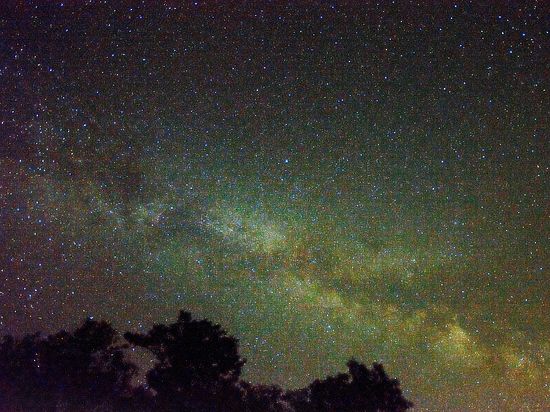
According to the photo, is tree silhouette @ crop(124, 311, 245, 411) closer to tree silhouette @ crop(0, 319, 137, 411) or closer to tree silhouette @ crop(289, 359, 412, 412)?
tree silhouette @ crop(0, 319, 137, 411)

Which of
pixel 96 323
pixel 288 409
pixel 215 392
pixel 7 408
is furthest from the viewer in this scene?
pixel 288 409

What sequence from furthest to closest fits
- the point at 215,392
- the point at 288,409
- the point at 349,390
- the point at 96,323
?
1. the point at 288,409
2. the point at 349,390
3. the point at 96,323
4. the point at 215,392

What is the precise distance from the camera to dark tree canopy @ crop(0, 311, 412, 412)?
30.6m

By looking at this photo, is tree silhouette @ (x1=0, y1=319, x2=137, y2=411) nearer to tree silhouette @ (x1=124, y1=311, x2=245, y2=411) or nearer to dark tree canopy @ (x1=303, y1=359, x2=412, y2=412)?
tree silhouette @ (x1=124, y1=311, x2=245, y2=411)

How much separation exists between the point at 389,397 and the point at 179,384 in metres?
16.1

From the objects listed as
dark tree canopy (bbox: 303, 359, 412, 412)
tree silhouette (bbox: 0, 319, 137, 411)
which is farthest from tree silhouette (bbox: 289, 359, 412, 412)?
tree silhouette (bbox: 0, 319, 137, 411)

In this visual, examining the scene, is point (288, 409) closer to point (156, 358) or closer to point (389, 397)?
point (389, 397)

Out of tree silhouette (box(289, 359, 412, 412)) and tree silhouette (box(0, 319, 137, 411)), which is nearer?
tree silhouette (box(0, 319, 137, 411))

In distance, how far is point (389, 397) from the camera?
3675 centimetres

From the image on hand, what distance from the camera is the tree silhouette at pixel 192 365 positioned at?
3028 cm

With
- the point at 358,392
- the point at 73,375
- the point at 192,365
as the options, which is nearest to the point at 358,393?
the point at 358,392

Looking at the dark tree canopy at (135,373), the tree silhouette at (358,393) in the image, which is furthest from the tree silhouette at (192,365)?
the tree silhouette at (358,393)

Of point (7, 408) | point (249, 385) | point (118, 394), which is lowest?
point (7, 408)

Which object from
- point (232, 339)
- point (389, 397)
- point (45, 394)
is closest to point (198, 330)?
point (232, 339)
